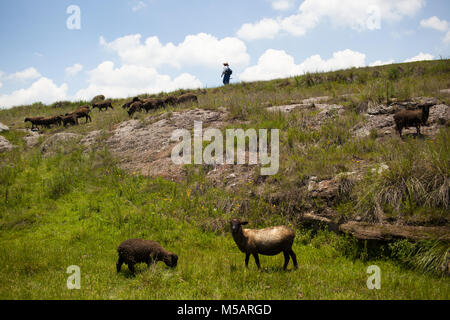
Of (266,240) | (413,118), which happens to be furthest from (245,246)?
(413,118)

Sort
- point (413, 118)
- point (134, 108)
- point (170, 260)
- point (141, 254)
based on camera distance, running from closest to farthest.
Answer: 1. point (141, 254)
2. point (170, 260)
3. point (413, 118)
4. point (134, 108)

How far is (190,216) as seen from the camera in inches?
396

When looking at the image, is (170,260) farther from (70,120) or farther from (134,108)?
(70,120)

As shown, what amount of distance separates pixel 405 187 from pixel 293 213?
128 inches

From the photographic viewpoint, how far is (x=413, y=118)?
10805 millimetres

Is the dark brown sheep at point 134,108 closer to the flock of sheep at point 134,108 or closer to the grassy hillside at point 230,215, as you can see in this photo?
the flock of sheep at point 134,108

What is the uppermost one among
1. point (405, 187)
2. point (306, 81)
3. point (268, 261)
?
point (306, 81)

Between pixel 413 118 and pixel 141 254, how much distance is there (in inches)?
408

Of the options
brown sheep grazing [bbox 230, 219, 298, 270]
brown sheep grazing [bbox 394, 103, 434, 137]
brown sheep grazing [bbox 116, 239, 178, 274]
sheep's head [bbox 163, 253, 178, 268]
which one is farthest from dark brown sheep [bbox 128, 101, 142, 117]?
brown sheep grazing [bbox 230, 219, 298, 270]

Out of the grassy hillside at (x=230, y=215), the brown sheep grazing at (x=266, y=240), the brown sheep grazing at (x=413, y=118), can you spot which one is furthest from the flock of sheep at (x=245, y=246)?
the brown sheep grazing at (x=413, y=118)

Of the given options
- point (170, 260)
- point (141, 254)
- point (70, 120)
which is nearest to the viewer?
point (141, 254)

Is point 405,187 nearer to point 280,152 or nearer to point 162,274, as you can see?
point 280,152

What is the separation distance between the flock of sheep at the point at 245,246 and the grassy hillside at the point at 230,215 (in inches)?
10.8
